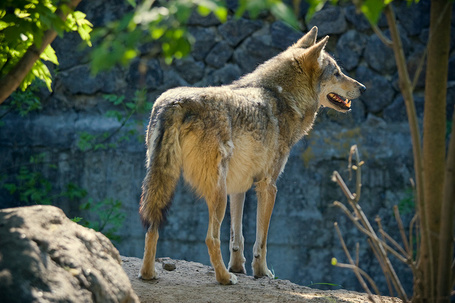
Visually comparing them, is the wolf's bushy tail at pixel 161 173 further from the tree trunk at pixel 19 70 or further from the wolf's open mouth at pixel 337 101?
the wolf's open mouth at pixel 337 101

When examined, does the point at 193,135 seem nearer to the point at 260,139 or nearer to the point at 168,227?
the point at 260,139

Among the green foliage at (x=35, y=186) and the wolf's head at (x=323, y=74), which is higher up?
the wolf's head at (x=323, y=74)

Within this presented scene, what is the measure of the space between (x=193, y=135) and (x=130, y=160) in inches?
127

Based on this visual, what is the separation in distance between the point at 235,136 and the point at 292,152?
275 cm

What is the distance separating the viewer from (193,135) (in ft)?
12.7

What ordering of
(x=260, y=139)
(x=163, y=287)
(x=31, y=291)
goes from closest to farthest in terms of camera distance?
(x=31, y=291), (x=163, y=287), (x=260, y=139)

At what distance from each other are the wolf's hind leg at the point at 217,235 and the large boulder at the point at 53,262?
3.75ft

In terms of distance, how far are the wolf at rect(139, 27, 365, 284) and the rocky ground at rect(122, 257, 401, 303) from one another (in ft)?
0.52

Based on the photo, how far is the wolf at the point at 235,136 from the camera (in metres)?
3.84

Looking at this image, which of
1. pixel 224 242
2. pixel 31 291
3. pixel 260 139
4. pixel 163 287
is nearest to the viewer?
pixel 31 291

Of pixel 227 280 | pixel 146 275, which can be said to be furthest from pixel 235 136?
pixel 146 275

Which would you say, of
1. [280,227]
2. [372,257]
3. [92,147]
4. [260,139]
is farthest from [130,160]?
[372,257]

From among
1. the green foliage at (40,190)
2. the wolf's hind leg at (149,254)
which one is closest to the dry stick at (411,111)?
the wolf's hind leg at (149,254)

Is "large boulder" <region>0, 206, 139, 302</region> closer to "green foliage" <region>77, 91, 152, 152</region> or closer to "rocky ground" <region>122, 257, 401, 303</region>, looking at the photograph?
"rocky ground" <region>122, 257, 401, 303</region>
